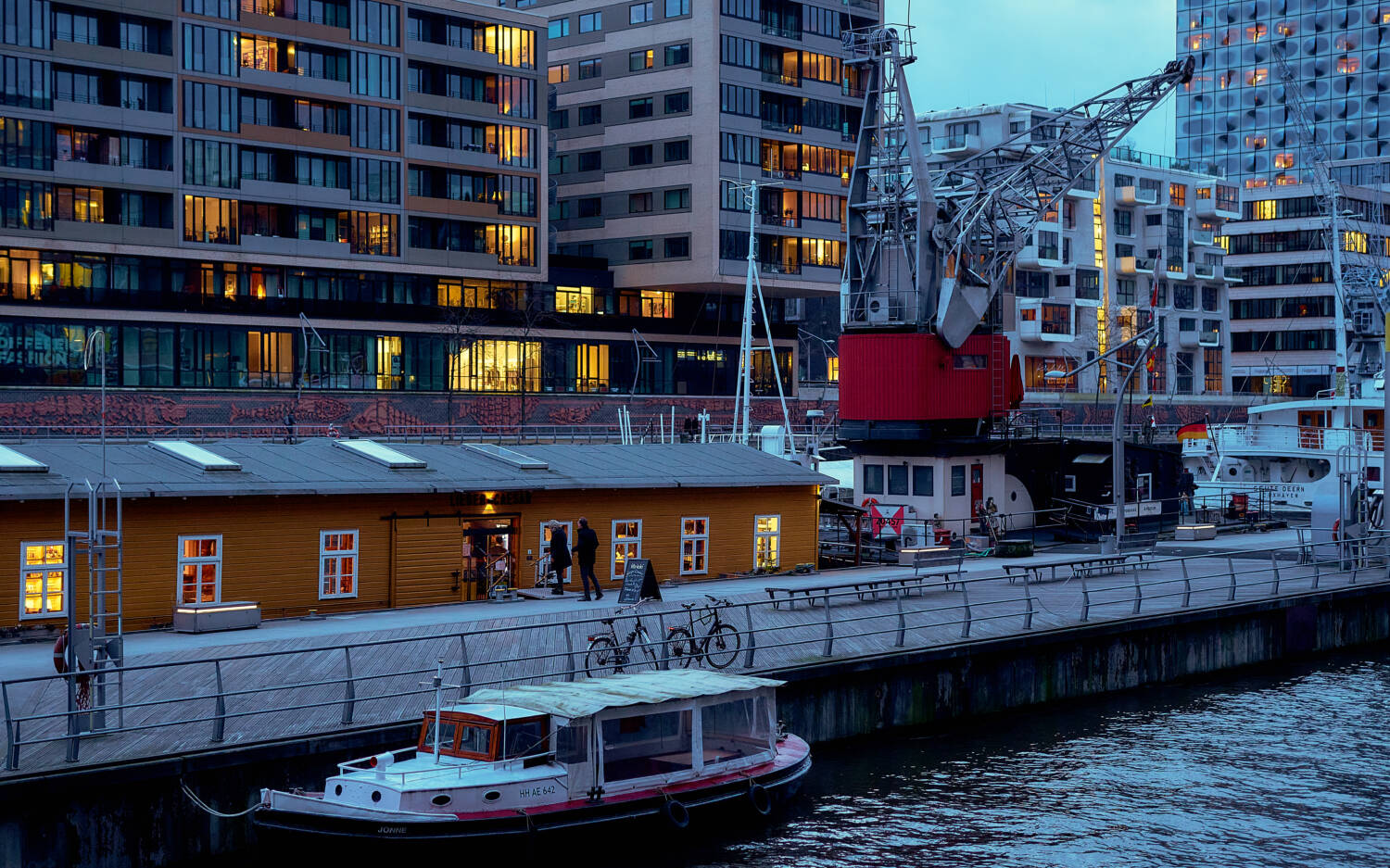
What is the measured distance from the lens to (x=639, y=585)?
32.2m

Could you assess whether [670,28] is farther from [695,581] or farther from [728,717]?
[728,717]

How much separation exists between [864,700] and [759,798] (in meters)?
6.61

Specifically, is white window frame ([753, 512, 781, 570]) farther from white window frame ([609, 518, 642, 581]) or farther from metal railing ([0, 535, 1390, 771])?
white window frame ([609, 518, 642, 581])

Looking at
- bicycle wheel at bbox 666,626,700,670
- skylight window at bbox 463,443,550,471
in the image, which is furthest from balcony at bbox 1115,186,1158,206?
bicycle wheel at bbox 666,626,700,670

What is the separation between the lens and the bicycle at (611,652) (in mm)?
27250

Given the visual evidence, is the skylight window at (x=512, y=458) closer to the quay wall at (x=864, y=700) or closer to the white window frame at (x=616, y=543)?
the white window frame at (x=616, y=543)

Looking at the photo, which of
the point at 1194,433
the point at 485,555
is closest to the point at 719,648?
the point at 485,555

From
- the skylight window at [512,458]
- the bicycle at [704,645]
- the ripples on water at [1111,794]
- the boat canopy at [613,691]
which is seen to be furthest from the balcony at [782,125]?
the boat canopy at [613,691]

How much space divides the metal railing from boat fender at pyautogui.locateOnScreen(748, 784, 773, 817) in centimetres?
349

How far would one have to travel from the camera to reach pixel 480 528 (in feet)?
123

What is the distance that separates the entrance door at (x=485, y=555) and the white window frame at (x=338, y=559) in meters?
2.92

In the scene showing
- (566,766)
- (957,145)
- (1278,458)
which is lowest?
(566,766)

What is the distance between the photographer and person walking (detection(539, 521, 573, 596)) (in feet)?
120

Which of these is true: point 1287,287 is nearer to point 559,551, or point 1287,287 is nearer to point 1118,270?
point 1118,270
